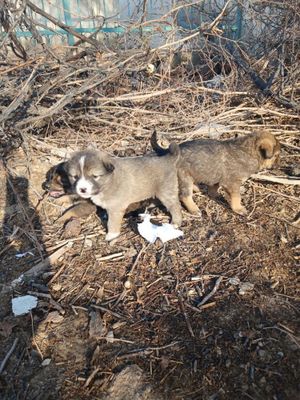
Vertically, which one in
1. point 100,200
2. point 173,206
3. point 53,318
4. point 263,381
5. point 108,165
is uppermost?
point 108,165

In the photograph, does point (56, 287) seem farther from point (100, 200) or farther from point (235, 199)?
point (235, 199)

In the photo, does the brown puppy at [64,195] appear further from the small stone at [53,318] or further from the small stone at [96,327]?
the small stone at [96,327]

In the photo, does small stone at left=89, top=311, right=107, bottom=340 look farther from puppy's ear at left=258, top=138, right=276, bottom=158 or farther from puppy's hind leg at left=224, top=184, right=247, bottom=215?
puppy's ear at left=258, top=138, right=276, bottom=158

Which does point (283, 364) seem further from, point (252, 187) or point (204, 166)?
point (252, 187)

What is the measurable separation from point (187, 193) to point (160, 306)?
1.80 meters

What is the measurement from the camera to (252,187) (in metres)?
5.31

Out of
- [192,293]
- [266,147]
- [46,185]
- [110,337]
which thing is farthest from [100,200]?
[266,147]

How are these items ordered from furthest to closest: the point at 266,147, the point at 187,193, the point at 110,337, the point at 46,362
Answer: the point at 187,193
the point at 266,147
the point at 110,337
the point at 46,362

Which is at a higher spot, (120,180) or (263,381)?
(120,180)

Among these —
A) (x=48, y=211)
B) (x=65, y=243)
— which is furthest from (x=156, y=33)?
(x=65, y=243)

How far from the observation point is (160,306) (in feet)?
11.1

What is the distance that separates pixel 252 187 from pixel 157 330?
114 inches

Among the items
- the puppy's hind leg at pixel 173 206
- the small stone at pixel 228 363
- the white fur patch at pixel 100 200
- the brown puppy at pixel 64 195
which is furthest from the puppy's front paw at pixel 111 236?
the small stone at pixel 228 363

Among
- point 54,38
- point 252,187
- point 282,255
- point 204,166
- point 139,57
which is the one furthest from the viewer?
point 54,38
